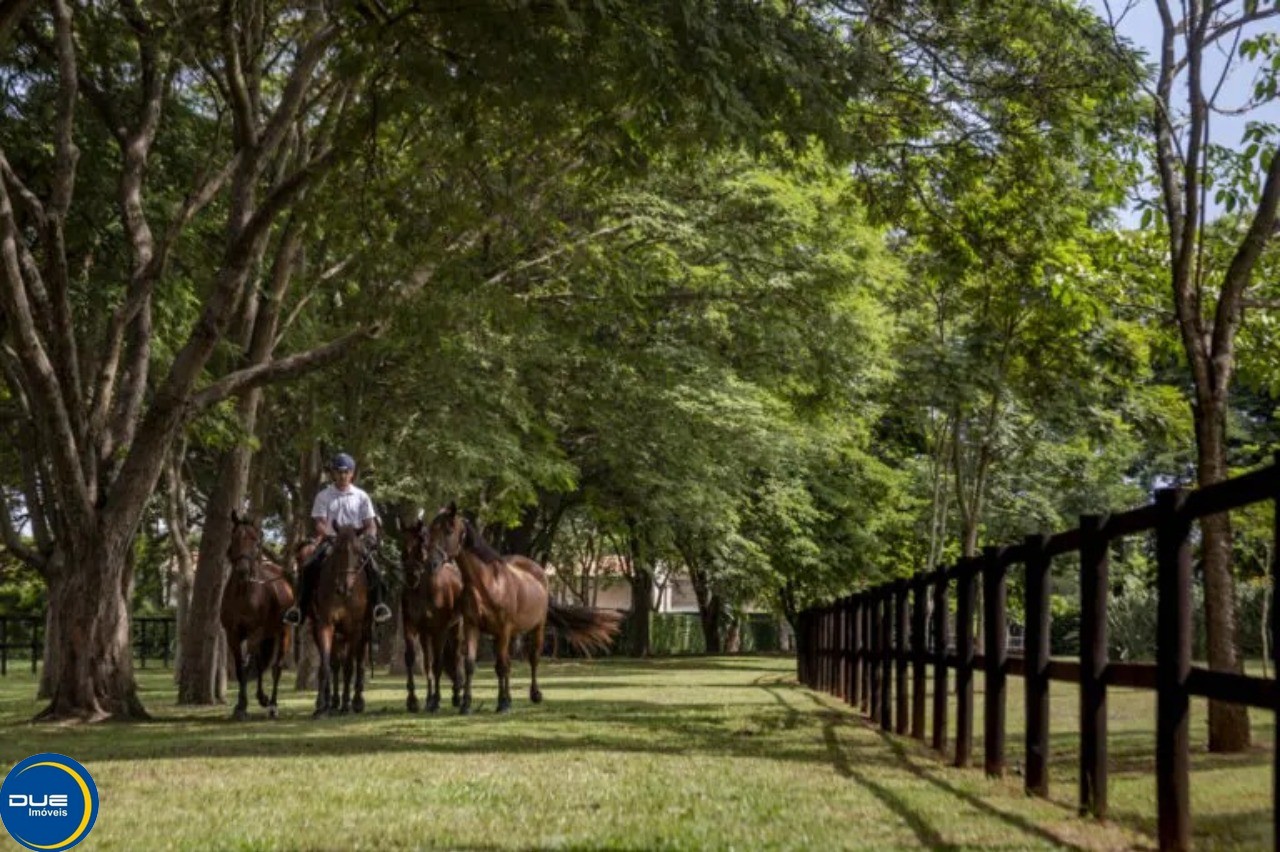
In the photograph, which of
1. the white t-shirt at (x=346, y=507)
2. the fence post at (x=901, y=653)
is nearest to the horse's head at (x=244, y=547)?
the white t-shirt at (x=346, y=507)

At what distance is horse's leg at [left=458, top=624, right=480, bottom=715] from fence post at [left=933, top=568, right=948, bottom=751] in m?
6.90

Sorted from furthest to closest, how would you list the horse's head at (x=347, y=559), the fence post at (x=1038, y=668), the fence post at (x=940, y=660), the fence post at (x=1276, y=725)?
1. the horse's head at (x=347, y=559)
2. the fence post at (x=940, y=660)
3. the fence post at (x=1038, y=668)
4. the fence post at (x=1276, y=725)

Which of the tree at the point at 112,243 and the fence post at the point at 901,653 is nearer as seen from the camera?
the fence post at the point at 901,653

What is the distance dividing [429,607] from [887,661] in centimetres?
524

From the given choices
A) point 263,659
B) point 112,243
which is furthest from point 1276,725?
point 112,243

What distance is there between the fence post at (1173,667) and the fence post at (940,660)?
5767 mm

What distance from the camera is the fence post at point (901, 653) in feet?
51.8

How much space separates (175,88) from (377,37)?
10.9 metres

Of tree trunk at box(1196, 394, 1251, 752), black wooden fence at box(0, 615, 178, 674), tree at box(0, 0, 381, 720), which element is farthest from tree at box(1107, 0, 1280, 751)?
black wooden fence at box(0, 615, 178, 674)

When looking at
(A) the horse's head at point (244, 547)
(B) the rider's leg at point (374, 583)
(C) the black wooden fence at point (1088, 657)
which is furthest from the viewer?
(A) the horse's head at point (244, 547)

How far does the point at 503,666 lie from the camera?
19.9 metres

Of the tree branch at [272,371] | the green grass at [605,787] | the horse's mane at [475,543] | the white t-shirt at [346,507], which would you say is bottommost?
the green grass at [605,787]

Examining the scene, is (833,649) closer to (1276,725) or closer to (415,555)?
(415,555)

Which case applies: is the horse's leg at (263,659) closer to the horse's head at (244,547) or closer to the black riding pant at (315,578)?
the horse's head at (244,547)
